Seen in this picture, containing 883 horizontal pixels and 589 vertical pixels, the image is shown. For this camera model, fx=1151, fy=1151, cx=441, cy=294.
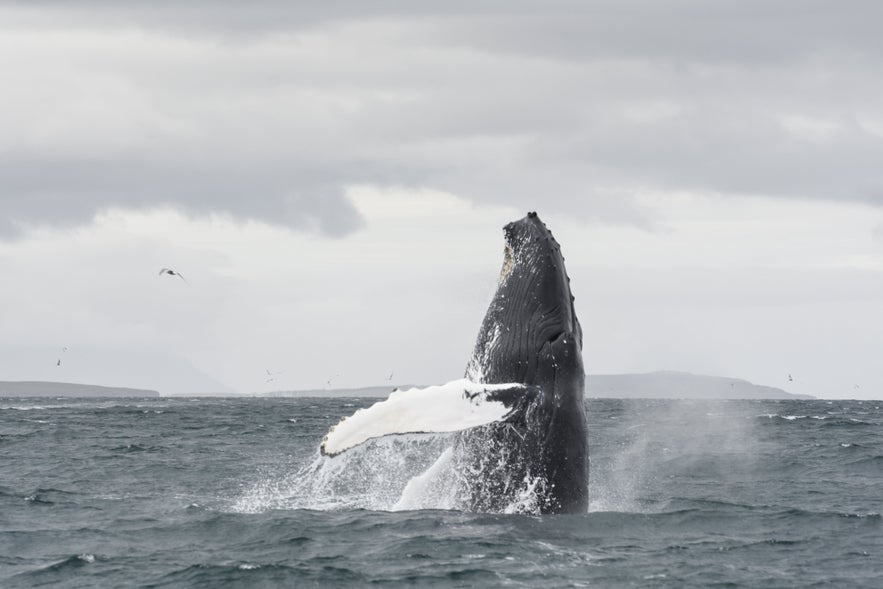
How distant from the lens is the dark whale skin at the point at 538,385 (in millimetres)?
11258

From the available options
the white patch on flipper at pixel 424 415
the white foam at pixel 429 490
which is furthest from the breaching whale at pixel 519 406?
the white foam at pixel 429 490

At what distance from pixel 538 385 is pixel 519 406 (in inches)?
23.2

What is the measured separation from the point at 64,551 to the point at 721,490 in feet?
31.8

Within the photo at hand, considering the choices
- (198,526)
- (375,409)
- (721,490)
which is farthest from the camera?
(721,490)

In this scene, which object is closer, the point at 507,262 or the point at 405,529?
the point at 405,529

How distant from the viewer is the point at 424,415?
35.0ft

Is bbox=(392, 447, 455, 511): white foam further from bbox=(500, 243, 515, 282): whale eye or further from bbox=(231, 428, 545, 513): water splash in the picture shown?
bbox=(500, 243, 515, 282): whale eye

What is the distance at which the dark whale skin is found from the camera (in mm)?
11258

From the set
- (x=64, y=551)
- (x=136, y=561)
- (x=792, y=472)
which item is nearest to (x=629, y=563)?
(x=136, y=561)

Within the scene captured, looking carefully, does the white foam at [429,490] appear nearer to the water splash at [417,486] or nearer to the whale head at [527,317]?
the water splash at [417,486]

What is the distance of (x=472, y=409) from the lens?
34.7 feet

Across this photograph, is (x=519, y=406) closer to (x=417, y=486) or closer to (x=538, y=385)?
(x=538, y=385)

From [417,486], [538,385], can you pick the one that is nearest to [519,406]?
[538,385]

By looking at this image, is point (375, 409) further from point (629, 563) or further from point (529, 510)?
point (629, 563)
